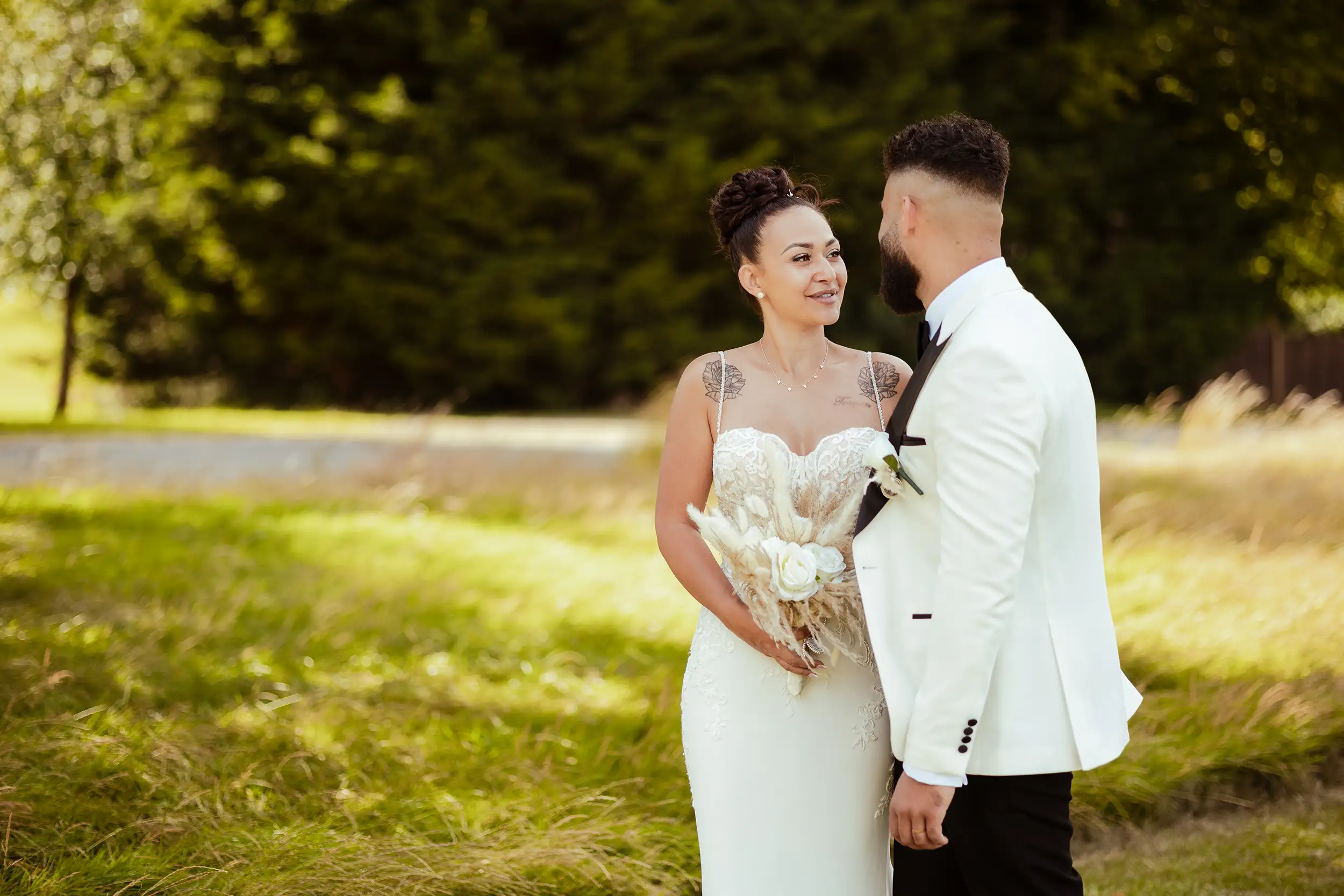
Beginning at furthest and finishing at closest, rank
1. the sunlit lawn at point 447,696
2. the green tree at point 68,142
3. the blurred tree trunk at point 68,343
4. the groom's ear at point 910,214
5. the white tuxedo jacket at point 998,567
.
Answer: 1. the blurred tree trunk at point 68,343
2. the green tree at point 68,142
3. the sunlit lawn at point 447,696
4. the groom's ear at point 910,214
5. the white tuxedo jacket at point 998,567

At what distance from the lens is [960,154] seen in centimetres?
246

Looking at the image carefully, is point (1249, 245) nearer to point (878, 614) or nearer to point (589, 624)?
point (589, 624)

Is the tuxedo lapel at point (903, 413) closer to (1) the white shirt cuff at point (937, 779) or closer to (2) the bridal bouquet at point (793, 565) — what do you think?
(2) the bridal bouquet at point (793, 565)

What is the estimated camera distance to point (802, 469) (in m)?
3.15

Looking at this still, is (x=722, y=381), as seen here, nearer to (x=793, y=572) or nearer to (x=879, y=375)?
(x=879, y=375)

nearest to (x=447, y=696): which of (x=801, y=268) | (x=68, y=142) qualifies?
(x=801, y=268)

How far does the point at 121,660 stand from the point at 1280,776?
5111 mm

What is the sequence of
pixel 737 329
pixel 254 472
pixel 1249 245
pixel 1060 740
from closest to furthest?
pixel 1060 740, pixel 254 472, pixel 737 329, pixel 1249 245

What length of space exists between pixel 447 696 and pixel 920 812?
3.82 metres

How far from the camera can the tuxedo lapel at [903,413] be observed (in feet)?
7.95

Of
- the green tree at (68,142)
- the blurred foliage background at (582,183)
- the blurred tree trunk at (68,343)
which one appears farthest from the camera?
the blurred foliage background at (582,183)

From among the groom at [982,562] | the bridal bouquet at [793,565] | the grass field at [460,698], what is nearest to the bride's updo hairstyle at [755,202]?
the bridal bouquet at [793,565]

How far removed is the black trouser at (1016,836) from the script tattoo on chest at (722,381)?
1.27 metres

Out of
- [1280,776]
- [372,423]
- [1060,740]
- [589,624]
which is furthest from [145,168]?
[1060,740]
